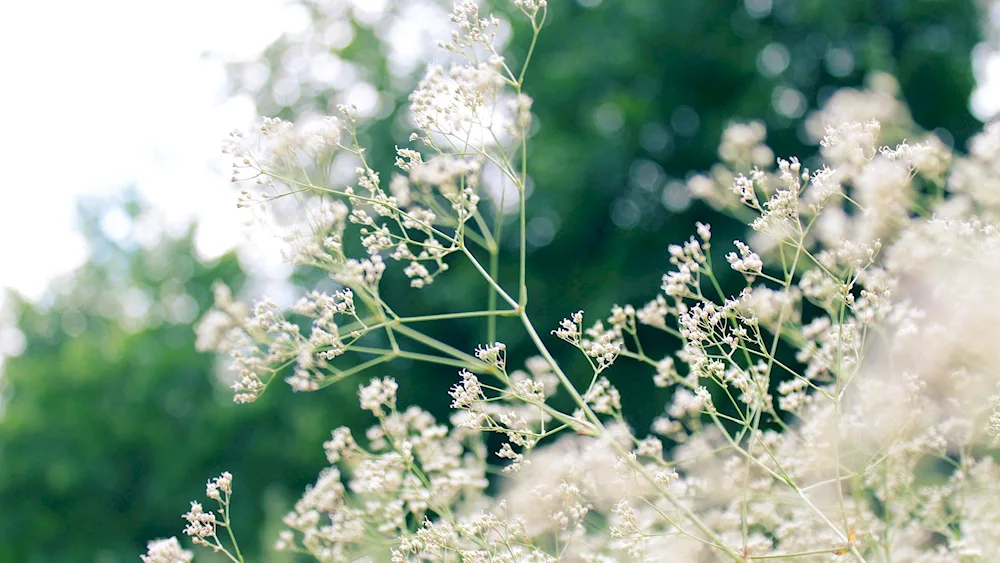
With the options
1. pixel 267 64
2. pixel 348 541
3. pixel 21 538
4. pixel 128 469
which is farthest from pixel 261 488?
pixel 348 541

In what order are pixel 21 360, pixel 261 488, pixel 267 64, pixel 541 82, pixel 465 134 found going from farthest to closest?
pixel 21 360
pixel 261 488
pixel 267 64
pixel 541 82
pixel 465 134

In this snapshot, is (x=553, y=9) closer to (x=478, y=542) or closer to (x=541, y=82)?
(x=541, y=82)

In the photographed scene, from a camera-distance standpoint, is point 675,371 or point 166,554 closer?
point 166,554

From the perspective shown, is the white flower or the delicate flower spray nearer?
the delicate flower spray

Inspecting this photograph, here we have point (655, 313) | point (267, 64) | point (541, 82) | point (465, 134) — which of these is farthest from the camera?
point (267, 64)

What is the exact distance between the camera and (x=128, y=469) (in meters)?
19.3

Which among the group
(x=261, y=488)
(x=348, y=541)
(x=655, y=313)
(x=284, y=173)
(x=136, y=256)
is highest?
(x=284, y=173)

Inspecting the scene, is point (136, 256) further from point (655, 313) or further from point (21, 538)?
point (655, 313)

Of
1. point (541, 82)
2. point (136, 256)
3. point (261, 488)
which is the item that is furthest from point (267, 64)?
point (136, 256)

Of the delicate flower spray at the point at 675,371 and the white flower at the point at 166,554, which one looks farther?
the white flower at the point at 166,554

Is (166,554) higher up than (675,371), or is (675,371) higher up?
(675,371)

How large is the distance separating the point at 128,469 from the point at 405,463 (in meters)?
19.2

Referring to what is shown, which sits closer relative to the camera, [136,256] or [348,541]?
[348,541]

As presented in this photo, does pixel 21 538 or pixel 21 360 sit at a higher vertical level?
pixel 21 360
